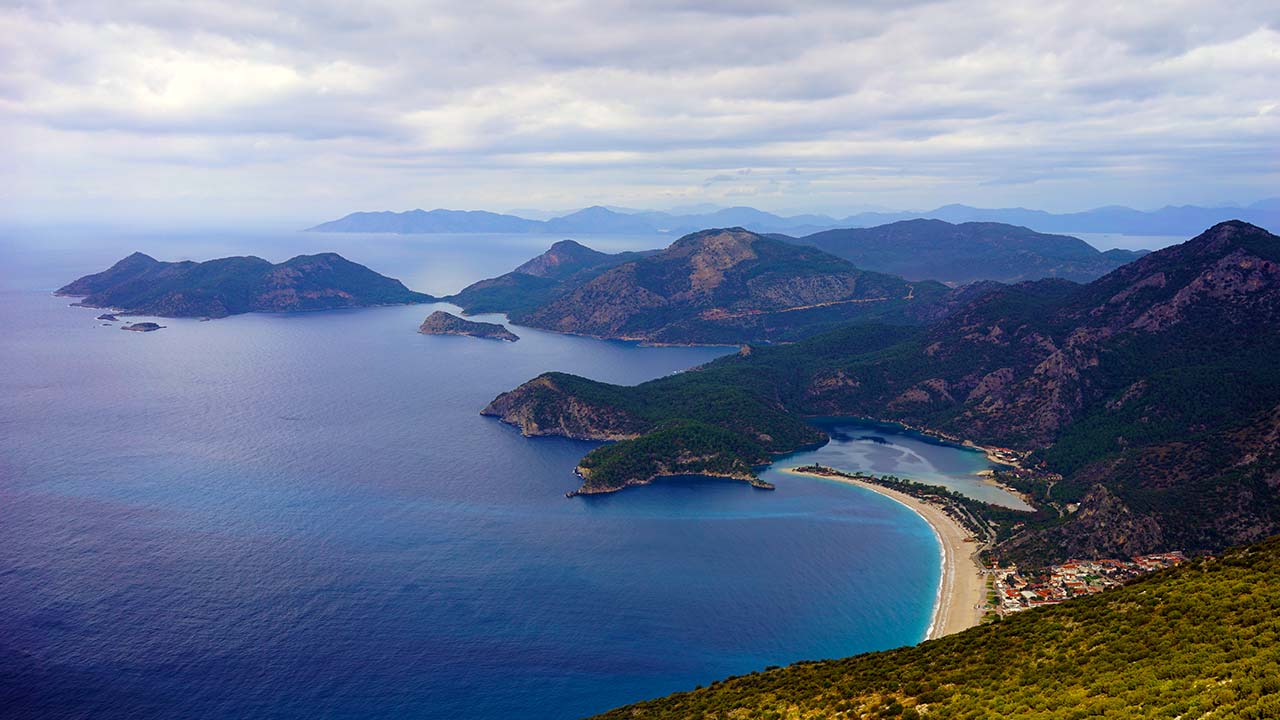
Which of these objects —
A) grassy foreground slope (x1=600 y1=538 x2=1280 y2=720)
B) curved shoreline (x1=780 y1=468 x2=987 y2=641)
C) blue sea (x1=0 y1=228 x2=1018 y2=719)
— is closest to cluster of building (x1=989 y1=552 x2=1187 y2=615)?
curved shoreline (x1=780 y1=468 x2=987 y2=641)

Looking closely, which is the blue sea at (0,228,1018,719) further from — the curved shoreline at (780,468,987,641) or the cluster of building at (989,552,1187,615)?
the cluster of building at (989,552,1187,615)

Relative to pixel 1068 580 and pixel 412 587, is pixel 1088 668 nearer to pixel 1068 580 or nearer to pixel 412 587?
pixel 1068 580

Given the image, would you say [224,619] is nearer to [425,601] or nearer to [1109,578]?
[425,601]

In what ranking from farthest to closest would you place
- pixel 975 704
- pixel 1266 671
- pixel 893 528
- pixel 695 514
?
1. pixel 695 514
2. pixel 893 528
3. pixel 975 704
4. pixel 1266 671

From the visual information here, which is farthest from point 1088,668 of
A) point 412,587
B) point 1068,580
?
point 412,587

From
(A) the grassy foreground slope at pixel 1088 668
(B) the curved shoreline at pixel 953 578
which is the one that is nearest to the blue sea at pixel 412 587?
(B) the curved shoreline at pixel 953 578

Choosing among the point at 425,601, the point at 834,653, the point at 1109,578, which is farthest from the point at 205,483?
the point at 1109,578
